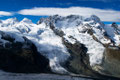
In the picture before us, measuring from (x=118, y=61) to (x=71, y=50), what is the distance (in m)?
38.3

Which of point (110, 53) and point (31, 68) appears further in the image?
point (110, 53)

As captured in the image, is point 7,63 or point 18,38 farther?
point 18,38

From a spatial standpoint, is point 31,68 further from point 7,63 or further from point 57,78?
point 57,78

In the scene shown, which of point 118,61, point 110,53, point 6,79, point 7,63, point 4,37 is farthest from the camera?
point 110,53

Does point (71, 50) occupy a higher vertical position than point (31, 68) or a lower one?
higher

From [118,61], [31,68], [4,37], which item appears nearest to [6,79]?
[31,68]

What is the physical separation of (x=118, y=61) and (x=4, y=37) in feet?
282

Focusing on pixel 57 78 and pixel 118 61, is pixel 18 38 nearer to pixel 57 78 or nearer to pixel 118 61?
pixel 57 78

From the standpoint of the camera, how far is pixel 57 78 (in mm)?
117750

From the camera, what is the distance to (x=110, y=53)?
7520 inches

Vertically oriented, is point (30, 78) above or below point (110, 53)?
below

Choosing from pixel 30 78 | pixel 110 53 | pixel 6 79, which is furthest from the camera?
pixel 110 53

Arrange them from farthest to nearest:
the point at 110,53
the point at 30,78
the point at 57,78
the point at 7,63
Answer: the point at 110,53 < the point at 7,63 < the point at 57,78 < the point at 30,78

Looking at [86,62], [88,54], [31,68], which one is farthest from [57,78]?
[88,54]
